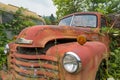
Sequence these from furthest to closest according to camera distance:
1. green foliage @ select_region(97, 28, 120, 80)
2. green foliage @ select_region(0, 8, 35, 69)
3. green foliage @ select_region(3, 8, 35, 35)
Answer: green foliage @ select_region(3, 8, 35, 35), green foliage @ select_region(0, 8, 35, 69), green foliage @ select_region(97, 28, 120, 80)

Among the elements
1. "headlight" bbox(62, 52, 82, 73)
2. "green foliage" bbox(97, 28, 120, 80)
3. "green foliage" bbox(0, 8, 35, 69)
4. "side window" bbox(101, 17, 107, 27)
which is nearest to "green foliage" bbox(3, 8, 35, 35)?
"green foliage" bbox(0, 8, 35, 69)

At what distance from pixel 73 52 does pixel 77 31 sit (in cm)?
153

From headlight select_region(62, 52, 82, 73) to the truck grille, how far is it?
212 millimetres

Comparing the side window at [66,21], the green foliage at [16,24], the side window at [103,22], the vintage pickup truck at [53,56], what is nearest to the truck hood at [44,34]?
the vintage pickup truck at [53,56]

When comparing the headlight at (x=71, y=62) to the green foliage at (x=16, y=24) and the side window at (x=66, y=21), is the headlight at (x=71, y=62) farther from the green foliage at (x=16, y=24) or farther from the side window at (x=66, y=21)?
the green foliage at (x=16, y=24)

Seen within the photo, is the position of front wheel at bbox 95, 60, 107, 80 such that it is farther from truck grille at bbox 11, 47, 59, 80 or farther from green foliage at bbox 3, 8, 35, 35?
green foliage at bbox 3, 8, 35, 35

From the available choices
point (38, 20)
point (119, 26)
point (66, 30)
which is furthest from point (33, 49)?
point (38, 20)

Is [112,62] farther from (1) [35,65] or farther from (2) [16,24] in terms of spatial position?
(2) [16,24]

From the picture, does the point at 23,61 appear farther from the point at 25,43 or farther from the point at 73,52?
the point at 73,52

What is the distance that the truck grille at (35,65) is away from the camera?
4.62m

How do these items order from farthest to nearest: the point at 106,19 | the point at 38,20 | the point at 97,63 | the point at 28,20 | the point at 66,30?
the point at 38,20 < the point at 28,20 < the point at 106,19 < the point at 66,30 < the point at 97,63

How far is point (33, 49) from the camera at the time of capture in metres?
5.02

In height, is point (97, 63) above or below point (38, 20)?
below

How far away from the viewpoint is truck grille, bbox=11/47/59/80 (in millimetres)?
4621
